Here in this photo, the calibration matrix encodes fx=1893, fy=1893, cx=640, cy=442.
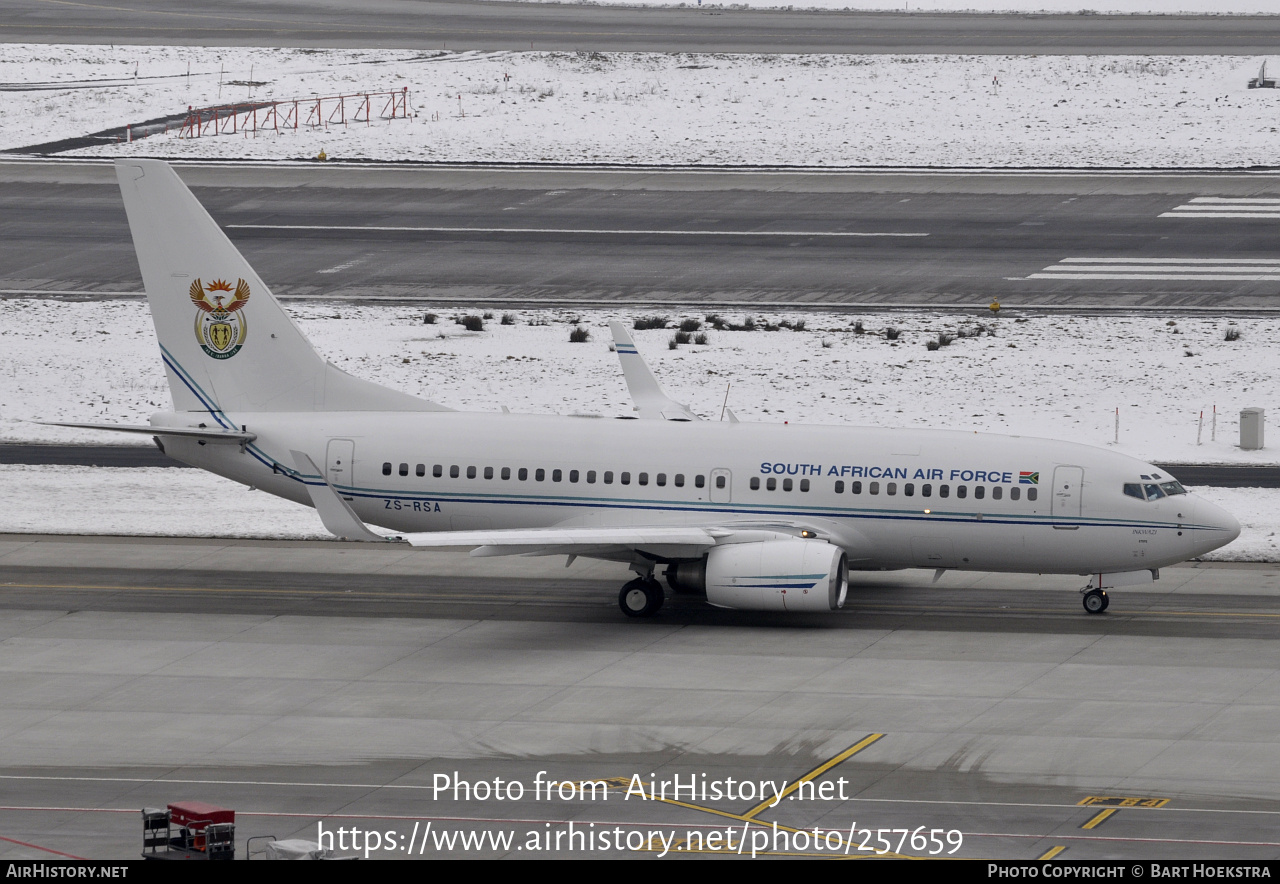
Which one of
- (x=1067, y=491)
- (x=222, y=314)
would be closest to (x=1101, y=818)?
(x=1067, y=491)

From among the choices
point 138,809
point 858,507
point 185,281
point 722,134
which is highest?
point 722,134

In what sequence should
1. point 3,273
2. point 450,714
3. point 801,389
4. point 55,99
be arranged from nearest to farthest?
point 450,714 → point 801,389 → point 3,273 → point 55,99

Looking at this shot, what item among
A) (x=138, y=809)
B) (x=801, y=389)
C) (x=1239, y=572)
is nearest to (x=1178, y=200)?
(x=801, y=389)

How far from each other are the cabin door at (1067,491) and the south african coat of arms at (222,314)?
17129 millimetres

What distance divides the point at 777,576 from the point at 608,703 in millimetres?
5577

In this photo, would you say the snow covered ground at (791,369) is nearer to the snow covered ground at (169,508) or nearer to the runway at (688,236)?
the runway at (688,236)

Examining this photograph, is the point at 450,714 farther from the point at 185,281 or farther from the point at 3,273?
the point at 3,273

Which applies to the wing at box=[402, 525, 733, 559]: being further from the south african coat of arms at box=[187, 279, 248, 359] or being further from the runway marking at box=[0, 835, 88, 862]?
the runway marking at box=[0, 835, 88, 862]

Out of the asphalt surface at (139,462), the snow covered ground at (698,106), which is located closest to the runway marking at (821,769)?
the asphalt surface at (139,462)

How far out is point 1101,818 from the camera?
84.5 feet

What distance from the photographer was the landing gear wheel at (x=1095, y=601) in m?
37.5

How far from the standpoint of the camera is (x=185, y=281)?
40094mm

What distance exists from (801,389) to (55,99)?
5163 cm

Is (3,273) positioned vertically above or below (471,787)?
above
